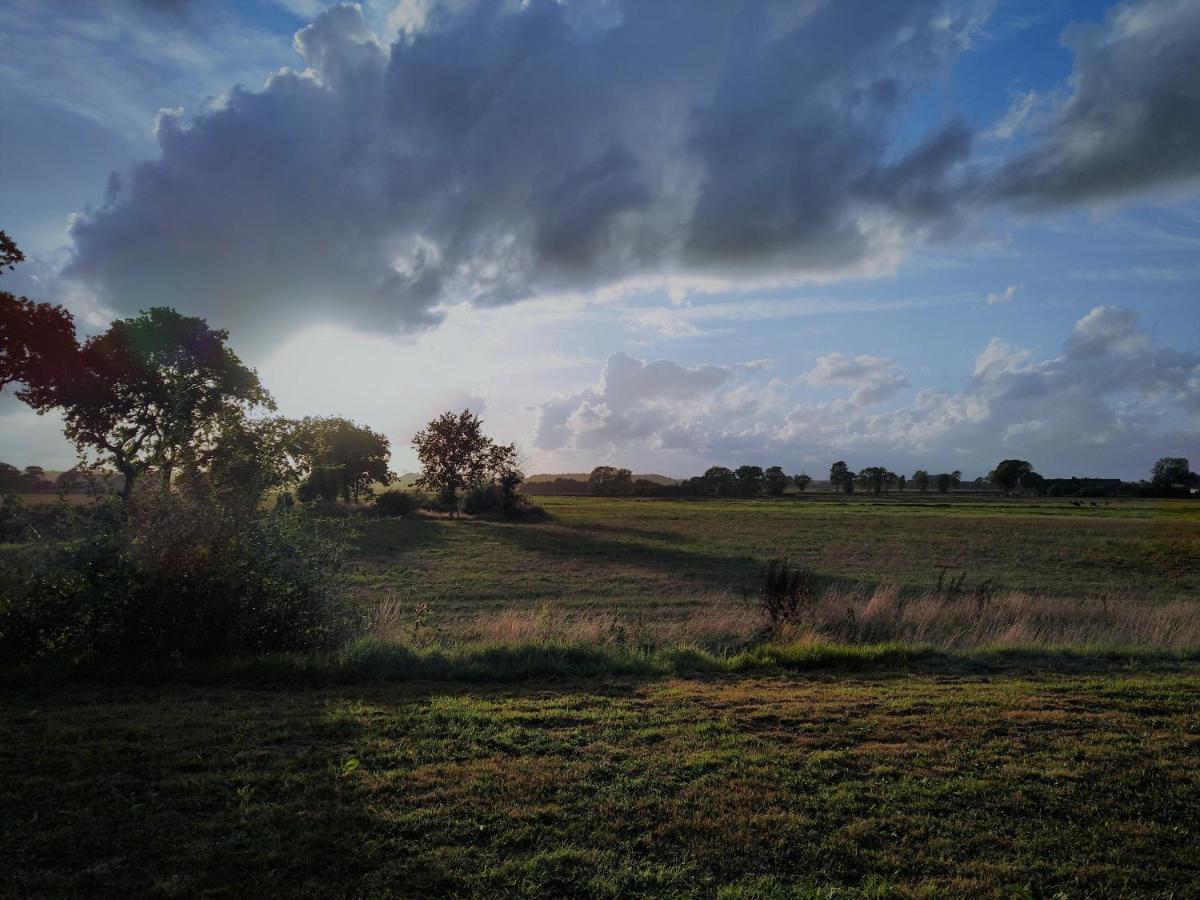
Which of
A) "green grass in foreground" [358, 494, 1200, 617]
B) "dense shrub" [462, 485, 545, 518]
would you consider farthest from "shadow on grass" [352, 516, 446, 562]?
"dense shrub" [462, 485, 545, 518]

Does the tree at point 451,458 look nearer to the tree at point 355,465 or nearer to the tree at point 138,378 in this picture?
the tree at point 355,465

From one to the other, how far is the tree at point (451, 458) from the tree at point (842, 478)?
260 feet

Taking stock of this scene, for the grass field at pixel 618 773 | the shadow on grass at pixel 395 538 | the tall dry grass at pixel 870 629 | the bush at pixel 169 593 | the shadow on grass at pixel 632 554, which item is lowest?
the shadow on grass at pixel 632 554

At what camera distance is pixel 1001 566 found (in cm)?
3438

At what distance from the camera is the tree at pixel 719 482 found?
120 m

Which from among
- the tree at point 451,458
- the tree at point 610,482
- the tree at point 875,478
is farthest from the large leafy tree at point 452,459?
the tree at point 875,478

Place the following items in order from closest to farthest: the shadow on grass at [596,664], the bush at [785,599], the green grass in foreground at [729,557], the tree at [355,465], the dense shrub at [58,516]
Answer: the shadow on grass at [596,664]
the dense shrub at [58,516]
the bush at [785,599]
the green grass in foreground at [729,557]
the tree at [355,465]

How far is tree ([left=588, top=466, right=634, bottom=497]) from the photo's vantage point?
416 ft

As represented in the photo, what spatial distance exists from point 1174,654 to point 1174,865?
346 inches

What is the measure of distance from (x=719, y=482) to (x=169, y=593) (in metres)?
118

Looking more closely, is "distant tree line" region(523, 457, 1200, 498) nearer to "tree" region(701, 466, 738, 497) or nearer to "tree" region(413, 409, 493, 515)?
"tree" region(701, 466, 738, 497)

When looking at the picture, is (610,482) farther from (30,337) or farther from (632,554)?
(30,337)

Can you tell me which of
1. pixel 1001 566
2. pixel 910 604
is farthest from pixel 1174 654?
pixel 1001 566

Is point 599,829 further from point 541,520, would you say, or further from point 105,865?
point 541,520
